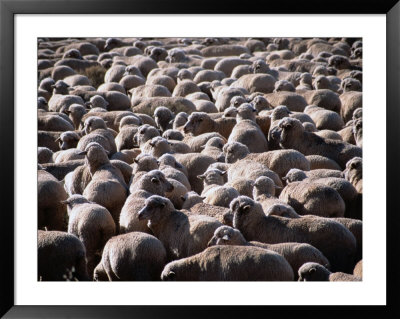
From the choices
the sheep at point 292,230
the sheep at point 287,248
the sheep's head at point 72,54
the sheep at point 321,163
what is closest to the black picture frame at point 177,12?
the sheep at point 287,248

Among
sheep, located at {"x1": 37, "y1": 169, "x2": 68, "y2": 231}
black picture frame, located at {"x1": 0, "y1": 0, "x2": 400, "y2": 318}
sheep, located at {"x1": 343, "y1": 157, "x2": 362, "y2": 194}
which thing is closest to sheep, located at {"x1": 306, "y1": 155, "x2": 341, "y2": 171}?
sheep, located at {"x1": 343, "y1": 157, "x2": 362, "y2": 194}

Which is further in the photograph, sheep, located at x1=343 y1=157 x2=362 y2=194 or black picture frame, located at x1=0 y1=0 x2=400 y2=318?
sheep, located at x1=343 y1=157 x2=362 y2=194

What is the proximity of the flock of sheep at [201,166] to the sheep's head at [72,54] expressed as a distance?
0.05m

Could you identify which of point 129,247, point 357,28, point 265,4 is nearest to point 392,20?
point 357,28

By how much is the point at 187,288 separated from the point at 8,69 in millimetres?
2599

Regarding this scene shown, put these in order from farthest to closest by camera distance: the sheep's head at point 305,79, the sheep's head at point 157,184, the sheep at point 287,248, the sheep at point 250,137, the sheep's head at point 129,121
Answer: the sheep's head at point 305,79 → the sheep's head at point 129,121 → the sheep at point 250,137 → the sheep's head at point 157,184 → the sheep at point 287,248

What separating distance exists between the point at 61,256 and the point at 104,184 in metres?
2.12

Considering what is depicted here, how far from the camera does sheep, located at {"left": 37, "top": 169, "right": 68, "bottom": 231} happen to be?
8500 mm

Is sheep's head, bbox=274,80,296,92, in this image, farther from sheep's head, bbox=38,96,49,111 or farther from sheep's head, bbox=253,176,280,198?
sheep's head, bbox=253,176,280,198

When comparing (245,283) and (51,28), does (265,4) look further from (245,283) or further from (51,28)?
(245,283)

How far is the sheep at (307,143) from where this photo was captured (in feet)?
38.9

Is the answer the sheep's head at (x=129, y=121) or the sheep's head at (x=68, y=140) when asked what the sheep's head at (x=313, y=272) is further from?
the sheep's head at (x=129, y=121)

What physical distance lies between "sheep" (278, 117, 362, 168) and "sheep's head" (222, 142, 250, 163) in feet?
2.93

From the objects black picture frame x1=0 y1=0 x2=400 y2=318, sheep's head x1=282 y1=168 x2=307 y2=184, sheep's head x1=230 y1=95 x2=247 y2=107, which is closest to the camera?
black picture frame x1=0 y1=0 x2=400 y2=318
